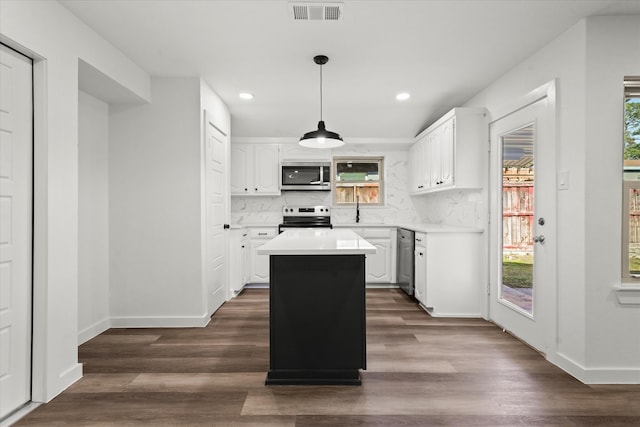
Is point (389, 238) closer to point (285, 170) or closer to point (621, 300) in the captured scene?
point (285, 170)

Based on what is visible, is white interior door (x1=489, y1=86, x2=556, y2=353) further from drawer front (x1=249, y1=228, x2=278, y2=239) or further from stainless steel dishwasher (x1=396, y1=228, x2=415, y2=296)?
drawer front (x1=249, y1=228, x2=278, y2=239)

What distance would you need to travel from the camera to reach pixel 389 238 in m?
5.23

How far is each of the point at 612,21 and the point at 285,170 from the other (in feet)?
13.1

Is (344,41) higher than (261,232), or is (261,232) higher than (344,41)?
(344,41)

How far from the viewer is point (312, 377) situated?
2377 millimetres

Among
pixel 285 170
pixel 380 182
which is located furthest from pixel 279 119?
pixel 380 182

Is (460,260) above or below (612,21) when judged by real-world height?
below

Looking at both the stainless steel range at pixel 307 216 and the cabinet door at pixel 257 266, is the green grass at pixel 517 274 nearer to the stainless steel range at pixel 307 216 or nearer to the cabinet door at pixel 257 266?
the stainless steel range at pixel 307 216

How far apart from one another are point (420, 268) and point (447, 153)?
1340 mm

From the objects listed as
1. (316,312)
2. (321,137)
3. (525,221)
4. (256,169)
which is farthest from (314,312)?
(256,169)

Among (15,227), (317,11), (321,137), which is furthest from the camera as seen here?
(321,137)

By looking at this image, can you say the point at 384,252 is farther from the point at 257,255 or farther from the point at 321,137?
the point at 321,137

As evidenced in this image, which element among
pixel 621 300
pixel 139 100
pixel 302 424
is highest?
pixel 139 100

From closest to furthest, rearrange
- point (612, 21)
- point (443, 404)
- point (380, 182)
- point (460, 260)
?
point (443, 404) < point (612, 21) < point (460, 260) < point (380, 182)
